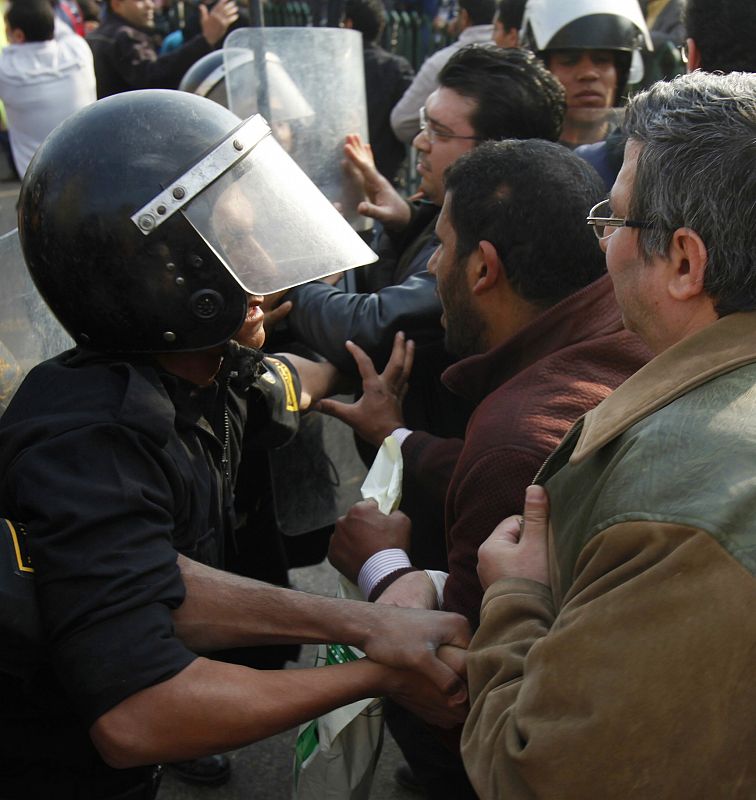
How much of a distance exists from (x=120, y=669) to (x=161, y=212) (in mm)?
831

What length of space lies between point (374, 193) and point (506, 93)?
1.75 feet

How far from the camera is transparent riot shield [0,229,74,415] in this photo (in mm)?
2203

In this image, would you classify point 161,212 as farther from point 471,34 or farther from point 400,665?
point 471,34

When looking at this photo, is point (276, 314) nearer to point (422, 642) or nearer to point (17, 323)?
point (17, 323)

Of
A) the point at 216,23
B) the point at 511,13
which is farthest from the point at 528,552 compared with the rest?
the point at 216,23

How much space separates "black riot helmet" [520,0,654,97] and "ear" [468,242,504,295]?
216 centimetres

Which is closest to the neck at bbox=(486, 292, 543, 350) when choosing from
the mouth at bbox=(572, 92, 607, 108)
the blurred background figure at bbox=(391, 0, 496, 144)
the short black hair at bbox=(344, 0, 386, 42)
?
the mouth at bbox=(572, 92, 607, 108)

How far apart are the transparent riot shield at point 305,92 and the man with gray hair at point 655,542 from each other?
1.71m

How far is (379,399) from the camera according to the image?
103 inches

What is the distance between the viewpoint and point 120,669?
4.97 feet

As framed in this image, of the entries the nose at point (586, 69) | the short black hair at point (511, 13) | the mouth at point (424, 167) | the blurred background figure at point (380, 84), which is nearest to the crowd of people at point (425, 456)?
the mouth at point (424, 167)

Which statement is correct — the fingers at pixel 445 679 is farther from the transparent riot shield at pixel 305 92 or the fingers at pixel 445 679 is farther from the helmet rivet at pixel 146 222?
the transparent riot shield at pixel 305 92

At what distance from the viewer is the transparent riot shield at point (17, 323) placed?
2.20m

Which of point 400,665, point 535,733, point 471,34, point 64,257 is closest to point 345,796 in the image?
point 400,665
